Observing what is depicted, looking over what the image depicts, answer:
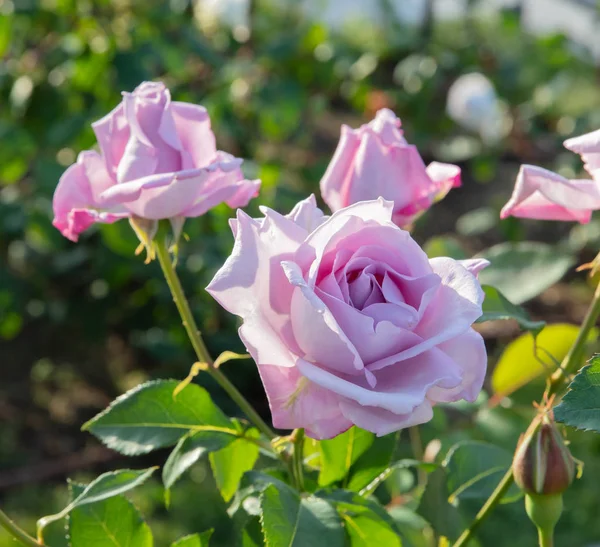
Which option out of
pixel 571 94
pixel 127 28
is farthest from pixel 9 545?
pixel 571 94

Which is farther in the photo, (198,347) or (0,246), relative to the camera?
(0,246)

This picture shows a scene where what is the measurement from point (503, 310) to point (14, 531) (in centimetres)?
29

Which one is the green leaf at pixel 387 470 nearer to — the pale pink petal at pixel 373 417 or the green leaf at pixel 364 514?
the green leaf at pixel 364 514

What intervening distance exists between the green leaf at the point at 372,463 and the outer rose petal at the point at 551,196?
0.50 feet

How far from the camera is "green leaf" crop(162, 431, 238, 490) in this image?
0.48 m

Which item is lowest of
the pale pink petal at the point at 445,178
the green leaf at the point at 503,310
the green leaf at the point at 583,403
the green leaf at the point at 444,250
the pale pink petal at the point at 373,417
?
the green leaf at the point at 444,250

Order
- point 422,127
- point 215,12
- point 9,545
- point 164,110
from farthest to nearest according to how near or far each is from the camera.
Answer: point 422,127 < point 215,12 < point 9,545 < point 164,110

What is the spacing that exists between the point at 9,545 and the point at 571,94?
102 inches

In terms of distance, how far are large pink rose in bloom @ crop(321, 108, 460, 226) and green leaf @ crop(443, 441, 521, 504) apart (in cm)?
16

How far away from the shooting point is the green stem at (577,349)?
0.47 metres

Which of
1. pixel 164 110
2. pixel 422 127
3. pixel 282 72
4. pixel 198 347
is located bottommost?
pixel 422 127

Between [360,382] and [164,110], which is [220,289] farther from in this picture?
[164,110]

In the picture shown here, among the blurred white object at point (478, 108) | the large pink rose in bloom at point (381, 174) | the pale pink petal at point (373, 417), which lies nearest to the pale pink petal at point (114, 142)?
the large pink rose in bloom at point (381, 174)

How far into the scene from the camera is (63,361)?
1.72 m
